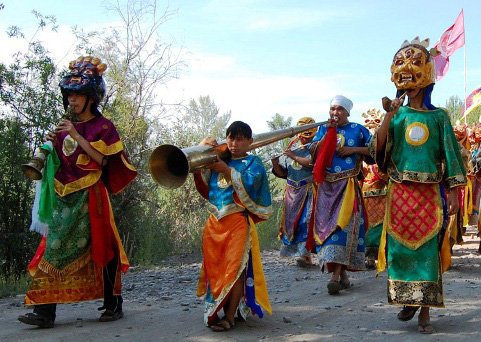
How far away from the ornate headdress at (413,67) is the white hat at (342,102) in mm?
1808

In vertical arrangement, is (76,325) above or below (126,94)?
below

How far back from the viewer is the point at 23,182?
9734 millimetres

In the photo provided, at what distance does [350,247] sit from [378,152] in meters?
1.90

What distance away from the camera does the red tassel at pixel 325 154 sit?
7.02m

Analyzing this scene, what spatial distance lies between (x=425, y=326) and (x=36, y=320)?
315cm

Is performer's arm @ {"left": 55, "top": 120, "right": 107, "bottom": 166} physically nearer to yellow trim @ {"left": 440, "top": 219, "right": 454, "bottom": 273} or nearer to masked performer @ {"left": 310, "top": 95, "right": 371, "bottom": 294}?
masked performer @ {"left": 310, "top": 95, "right": 371, "bottom": 294}

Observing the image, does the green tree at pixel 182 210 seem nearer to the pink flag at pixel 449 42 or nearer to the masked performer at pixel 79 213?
the masked performer at pixel 79 213

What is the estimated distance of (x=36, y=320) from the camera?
557 centimetres

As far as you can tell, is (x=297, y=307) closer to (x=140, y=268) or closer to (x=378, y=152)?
(x=378, y=152)

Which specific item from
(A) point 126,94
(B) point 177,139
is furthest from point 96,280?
(B) point 177,139

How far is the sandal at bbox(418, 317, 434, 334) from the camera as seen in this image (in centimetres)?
514

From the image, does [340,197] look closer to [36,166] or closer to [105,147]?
[105,147]

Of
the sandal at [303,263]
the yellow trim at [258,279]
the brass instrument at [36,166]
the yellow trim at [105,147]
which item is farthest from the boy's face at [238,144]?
the sandal at [303,263]

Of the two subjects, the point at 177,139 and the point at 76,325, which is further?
the point at 177,139
